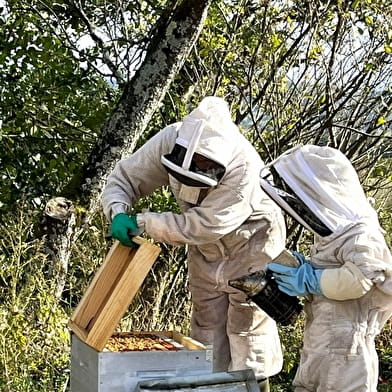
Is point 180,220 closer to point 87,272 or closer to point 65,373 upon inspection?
point 65,373

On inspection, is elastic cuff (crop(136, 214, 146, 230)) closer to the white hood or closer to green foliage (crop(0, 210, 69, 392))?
the white hood

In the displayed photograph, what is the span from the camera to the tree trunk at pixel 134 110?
6.06m

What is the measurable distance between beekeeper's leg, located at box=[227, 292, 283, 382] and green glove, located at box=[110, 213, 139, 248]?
2.54 ft

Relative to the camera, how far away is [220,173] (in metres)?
3.90

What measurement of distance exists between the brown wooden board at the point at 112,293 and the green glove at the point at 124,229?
0.03 meters

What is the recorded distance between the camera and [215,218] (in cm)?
393

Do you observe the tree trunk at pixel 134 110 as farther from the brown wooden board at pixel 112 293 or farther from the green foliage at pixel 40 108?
the brown wooden board at pixel 112 293

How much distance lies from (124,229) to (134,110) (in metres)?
2.39

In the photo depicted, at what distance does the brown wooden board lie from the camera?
11.3 ft

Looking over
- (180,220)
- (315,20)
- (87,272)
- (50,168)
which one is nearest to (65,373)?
(87,272)

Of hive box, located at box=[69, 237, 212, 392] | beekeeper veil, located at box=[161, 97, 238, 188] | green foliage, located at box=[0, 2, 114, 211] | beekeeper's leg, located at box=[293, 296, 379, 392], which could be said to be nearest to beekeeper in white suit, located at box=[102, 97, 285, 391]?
beekeeper veil, located at box=[161, 97, 238, 188]

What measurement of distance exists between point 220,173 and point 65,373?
203cm

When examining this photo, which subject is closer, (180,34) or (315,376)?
(315,376)

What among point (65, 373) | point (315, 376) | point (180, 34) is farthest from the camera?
point (180, 34)
